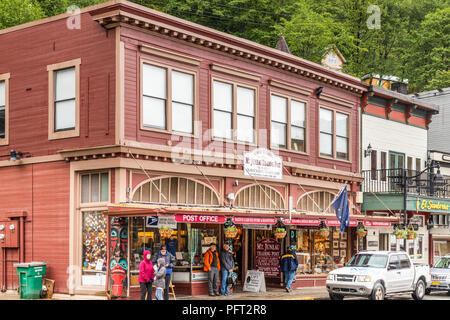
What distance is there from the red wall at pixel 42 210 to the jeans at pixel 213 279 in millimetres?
4688

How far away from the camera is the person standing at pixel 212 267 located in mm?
22469

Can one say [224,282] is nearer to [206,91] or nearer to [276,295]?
[276,295]

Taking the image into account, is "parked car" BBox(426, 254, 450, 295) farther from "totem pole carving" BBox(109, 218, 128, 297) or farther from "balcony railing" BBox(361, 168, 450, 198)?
"totem pole carving" BBox(109, 218, 128, 297)

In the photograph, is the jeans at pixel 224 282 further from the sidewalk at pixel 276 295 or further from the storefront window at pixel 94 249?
the storefront window at pixel 94 249

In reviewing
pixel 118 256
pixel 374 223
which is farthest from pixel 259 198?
pixel 118 256

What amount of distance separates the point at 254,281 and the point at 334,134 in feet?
29.9

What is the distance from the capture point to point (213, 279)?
22750 mm

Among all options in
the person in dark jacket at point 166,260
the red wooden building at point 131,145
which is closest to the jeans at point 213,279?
the red wooden building at point 131,145

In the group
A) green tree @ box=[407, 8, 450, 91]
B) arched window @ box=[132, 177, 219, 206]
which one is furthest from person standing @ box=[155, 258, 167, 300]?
green tree @ box=[407, 8, 450, 91]

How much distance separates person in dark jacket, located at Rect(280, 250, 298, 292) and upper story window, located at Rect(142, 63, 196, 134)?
6087 millimetres

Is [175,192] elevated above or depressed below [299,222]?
above

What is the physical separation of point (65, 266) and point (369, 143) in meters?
17.4

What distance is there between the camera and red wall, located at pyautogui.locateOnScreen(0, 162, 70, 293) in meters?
21.7

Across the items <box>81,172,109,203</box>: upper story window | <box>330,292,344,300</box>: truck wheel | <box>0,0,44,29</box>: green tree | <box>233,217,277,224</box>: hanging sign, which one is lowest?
<box>330,292,344,300</box>: truck wheel
